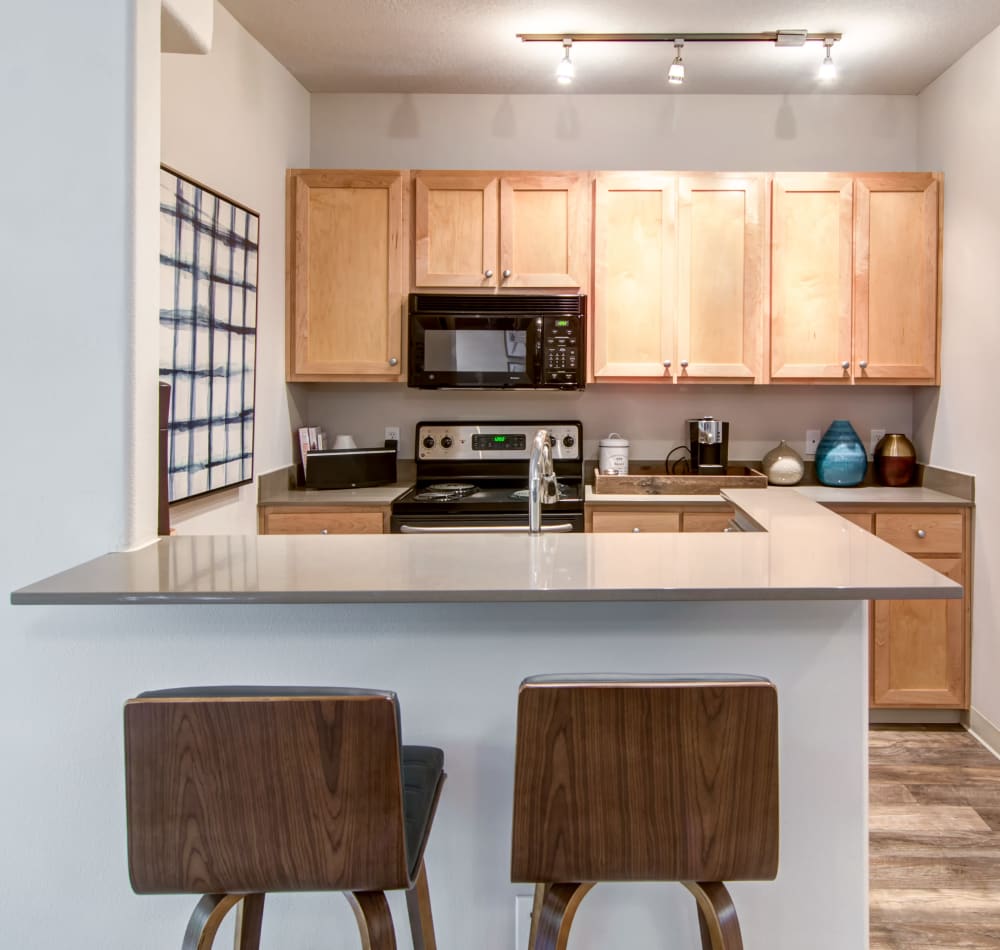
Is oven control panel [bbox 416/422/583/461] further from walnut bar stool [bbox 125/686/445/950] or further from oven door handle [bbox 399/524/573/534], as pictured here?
walnut bar stool [bbox 125/686/445/950]

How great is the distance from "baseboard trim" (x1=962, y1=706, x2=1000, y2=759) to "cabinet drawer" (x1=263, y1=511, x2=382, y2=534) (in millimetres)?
2372

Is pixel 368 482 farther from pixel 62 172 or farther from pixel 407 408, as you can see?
pixel 62 172

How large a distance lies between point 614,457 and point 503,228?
1075mm

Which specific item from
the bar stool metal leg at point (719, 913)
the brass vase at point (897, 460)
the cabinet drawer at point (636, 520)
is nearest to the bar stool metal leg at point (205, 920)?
the bar stool metal leg at point (719, 913)

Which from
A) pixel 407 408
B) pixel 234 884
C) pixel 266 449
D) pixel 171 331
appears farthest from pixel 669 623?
pixel 407 408

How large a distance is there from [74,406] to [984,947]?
2.30 metres

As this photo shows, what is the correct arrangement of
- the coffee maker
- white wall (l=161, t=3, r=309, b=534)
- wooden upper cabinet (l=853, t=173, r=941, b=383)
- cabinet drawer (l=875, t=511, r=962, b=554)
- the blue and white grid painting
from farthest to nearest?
the coffee maker, wooden upper cabinet (l=853, t=173, r=941, b=383), cabinet drawer (l=875, t=511, r=962, b=554), white wall (l=161, t=3, r=309, b=534), the blue and white grid painting

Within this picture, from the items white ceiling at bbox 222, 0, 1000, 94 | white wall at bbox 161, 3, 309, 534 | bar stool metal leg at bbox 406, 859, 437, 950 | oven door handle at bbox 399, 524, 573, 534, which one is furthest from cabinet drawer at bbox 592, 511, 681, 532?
bar stool metal leg at bbox 406, 859, 437, 950

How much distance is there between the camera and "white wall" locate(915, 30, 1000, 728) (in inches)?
127

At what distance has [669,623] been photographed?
162cm

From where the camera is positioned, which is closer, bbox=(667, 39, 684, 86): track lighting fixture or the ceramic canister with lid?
bbox=(667, 39, 684, 86): track lighting fixture

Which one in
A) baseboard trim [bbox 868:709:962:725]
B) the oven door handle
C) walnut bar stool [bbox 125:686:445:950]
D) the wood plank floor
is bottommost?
the wood plank floor

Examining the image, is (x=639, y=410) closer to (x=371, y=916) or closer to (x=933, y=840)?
(x=933, y=840)

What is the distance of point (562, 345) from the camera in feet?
11.9
